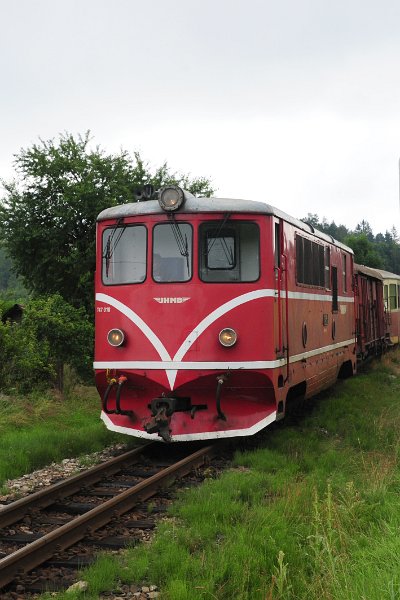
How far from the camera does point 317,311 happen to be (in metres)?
11.1

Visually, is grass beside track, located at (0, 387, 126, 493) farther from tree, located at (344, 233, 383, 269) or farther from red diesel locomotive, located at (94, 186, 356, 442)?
tree, located at (344, 233, 383, 269)

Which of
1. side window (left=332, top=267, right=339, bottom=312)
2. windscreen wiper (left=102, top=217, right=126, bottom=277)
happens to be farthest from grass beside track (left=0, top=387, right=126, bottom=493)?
side window (left=332, top=267, right=339, bottom=312)

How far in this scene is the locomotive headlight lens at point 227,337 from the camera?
27.1ft

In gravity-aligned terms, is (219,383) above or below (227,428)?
above

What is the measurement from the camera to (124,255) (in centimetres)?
897

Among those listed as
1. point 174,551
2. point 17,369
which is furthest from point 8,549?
point 17,369

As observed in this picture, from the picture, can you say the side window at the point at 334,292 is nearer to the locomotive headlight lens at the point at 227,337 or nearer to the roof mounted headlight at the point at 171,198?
the locomotive headlight lens at the point at 227,337

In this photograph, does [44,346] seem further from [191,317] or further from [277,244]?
[277,244]

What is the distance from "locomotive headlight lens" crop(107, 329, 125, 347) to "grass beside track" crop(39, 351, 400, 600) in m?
2.05

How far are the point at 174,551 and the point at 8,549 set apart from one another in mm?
1385

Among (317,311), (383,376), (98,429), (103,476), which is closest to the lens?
(103,476)

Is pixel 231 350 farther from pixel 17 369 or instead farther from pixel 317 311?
pixel 17 369

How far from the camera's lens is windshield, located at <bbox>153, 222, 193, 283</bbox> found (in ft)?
28.2

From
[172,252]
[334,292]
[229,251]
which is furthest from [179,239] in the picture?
[334,292]
